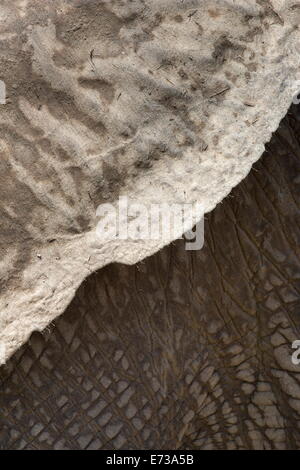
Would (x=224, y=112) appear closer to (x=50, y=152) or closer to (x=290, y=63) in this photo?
(x=290, y=63)

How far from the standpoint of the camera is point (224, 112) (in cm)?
107

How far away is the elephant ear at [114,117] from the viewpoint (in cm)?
103

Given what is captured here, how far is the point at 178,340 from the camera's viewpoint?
1349 millimetres

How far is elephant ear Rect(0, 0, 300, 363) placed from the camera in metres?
1.03

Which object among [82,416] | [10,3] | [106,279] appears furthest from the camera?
[82,416]

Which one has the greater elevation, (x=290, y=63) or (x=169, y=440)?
(x=290, y=63)

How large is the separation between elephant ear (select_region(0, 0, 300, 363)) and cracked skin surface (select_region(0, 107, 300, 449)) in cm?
16

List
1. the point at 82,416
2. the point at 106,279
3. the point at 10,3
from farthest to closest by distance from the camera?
the point at 82,416 < the point at 106,279 < the point at 10,3

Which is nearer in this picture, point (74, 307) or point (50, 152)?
point (50, 152)

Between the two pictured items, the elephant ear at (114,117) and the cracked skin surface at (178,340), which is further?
the cracked skin surface at (178,340)

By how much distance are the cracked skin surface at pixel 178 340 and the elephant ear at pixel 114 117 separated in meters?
0.16
